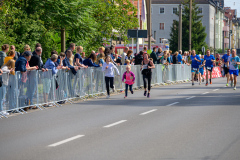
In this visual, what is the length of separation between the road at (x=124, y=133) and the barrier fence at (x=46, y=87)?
0.57m

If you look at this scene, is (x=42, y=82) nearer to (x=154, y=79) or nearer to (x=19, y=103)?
(x=19, y=103)

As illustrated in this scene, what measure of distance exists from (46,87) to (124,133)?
21.8ft

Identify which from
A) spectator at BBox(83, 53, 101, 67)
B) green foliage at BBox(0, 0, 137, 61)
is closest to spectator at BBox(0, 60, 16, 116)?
spectator at BBox(83, 53, 101, 67)

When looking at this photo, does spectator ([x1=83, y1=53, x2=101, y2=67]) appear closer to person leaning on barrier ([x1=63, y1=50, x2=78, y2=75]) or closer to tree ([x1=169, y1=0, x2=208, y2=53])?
person leaning on barrier ([x1=63, y1=50, x2=78, y2=75])

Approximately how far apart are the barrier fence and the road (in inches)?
22.3

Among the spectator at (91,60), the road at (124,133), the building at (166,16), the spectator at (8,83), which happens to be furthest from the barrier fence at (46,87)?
the building at (166,16)

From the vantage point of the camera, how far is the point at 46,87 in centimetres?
1659

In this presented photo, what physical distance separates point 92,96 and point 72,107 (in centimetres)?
430

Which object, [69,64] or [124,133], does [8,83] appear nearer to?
[69,64]

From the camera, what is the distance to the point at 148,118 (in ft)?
43.2

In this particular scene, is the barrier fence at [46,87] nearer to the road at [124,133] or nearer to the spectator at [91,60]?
the spectator at [91,60]

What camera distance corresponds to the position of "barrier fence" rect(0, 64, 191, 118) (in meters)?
14.5

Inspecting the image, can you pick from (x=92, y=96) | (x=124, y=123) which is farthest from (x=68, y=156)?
(x=92, y=96)

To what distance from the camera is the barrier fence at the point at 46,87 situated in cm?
1453
